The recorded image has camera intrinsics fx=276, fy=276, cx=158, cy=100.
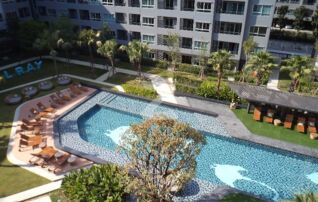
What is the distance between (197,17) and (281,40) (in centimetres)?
2090

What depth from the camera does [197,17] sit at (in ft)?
139

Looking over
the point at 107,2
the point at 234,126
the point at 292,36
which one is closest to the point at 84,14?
the point at 107,2

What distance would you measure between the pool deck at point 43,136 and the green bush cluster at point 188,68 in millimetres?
14328

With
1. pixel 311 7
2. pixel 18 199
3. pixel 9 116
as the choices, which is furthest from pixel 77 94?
pixel 311 7

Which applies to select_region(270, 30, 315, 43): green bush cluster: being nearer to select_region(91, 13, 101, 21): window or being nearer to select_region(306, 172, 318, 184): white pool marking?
select_region(91, 13, 101, 21): window

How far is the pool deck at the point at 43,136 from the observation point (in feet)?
78.6

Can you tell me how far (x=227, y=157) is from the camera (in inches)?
1045

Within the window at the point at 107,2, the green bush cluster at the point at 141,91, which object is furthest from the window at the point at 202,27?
the window at the point at 107,2

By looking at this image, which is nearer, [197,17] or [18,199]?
[18,199]

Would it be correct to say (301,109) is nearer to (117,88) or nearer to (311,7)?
(117,88)

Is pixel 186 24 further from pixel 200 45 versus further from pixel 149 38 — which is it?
pixel 149 38

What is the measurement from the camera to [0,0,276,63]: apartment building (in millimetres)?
40250

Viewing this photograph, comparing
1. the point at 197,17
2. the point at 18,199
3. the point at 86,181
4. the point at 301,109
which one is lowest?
the point at 18,199

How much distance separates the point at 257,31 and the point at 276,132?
1782 centimetres
